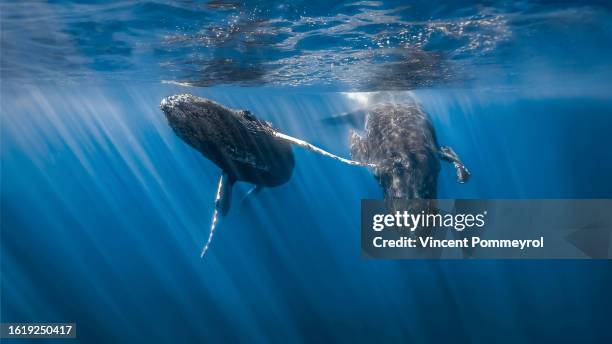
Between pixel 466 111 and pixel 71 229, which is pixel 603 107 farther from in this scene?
pixel 71 229

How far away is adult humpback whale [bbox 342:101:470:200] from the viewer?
10141mm

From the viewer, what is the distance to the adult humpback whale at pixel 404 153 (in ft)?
33.3

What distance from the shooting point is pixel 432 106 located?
36.5 meters

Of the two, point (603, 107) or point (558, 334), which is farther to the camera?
point (603, 107)

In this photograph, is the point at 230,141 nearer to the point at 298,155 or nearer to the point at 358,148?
the point at 358,148

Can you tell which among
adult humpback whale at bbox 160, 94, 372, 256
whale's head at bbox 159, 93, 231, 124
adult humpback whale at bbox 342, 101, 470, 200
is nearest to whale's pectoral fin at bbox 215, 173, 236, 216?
adult humpback whale at bbox 160, 94, 372, 256

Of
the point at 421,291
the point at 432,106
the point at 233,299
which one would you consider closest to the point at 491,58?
the point at 421,291

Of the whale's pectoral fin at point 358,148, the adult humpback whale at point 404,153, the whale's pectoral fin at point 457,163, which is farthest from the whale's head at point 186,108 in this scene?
the whale's pectoral fin at point 457,163

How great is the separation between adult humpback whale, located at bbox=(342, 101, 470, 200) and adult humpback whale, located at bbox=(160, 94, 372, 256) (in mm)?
2269

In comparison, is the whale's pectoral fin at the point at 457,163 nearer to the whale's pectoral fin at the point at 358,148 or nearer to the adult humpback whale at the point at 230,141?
the whale's pectoral fin at the point at 358,148

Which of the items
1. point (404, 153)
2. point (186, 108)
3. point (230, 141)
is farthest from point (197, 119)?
point (404, 153)

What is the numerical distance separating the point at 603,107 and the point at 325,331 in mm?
43665
